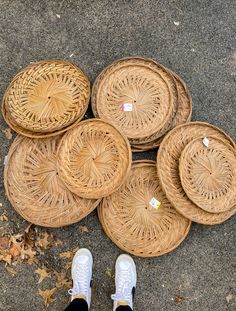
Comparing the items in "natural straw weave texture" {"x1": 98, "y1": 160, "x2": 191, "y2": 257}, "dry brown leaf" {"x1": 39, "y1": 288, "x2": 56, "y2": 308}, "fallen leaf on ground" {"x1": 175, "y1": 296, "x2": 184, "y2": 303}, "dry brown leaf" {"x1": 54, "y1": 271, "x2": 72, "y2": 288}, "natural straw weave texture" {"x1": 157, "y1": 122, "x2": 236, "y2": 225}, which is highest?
"natural straw weave texture" {"x1": 157, "y1": 122, "x2": 236, "y2": 225}

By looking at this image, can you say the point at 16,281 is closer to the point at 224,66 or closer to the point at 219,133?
the point at 219,133

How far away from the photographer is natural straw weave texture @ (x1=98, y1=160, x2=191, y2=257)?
2799 millimetres

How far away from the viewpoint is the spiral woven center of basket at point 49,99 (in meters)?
2.70

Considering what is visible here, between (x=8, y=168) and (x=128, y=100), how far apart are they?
972 millimetres

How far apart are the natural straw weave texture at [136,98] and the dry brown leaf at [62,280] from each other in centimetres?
110

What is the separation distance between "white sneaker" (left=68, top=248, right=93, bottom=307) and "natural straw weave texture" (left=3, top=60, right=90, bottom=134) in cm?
94

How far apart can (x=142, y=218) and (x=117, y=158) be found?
0.48 m

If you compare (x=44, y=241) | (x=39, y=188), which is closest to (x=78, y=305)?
(x=44, y=241)

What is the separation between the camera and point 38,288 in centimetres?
284

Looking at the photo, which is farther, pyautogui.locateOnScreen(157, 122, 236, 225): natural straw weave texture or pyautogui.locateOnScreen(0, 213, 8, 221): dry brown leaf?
pyautogui.locateOnScreen(0, 213, 8, 221): dry brown leaf

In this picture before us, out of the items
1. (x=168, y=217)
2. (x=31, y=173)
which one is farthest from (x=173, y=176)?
(x=31, y=173)

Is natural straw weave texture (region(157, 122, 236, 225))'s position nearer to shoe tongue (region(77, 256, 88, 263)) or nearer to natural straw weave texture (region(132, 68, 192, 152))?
natural straw weave texture (region(132, 68, 192, 152))

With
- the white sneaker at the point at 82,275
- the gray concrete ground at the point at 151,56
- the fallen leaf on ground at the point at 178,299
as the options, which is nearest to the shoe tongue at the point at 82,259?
the white sneaker at the point at 82,275

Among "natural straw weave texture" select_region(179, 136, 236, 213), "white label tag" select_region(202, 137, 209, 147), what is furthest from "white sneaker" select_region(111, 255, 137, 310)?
"white label tag" select_region(202, 137, 209, 147)
